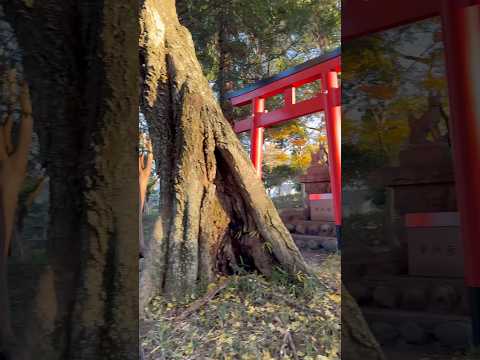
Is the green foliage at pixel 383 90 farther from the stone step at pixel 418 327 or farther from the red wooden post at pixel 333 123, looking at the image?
the red wooden post at pixel 333 123

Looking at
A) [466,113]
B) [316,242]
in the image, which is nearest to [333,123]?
[316,242]

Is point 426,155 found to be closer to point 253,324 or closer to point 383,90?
point 383,90

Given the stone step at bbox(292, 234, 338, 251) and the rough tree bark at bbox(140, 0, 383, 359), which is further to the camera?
the stone step at bbox(292, 234, 338, 251)

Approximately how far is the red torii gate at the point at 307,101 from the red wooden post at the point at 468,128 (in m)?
1.91

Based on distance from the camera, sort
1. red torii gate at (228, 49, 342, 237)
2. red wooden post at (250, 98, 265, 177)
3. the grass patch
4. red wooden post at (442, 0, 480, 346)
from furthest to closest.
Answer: red wooden post at (250, 98, 265, 177), red torii gate at (228, 49, 342, 237), the grass patch, red wooden post at (442, 0, 480, 346)

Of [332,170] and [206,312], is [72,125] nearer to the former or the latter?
[206,312]

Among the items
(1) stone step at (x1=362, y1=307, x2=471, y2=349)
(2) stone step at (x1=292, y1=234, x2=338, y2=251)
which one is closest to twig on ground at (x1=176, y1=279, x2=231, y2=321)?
(1) stone step at (x1=362, y1=307, x2=471, y2=349)

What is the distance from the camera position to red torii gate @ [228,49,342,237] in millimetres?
3211

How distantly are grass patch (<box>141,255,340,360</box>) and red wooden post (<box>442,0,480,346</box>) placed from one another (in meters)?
0.86

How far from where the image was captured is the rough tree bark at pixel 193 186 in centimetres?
215

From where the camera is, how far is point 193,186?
2.24m

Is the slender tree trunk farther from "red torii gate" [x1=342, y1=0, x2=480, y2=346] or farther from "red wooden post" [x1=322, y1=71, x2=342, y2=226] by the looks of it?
"red torii gate" [x1=342, y1=0, x2=480, y2=346]

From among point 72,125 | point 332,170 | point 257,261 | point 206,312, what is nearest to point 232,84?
point 332,170

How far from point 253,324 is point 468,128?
4.32 feet
